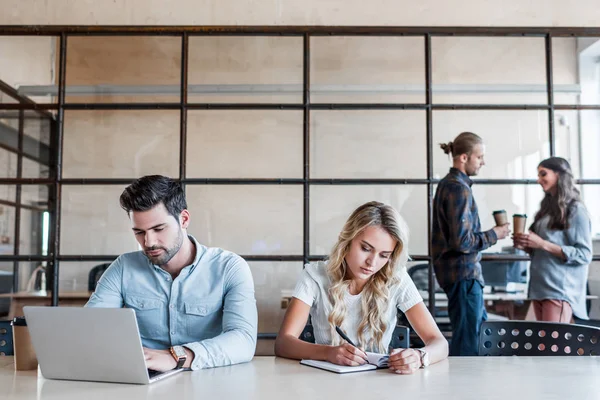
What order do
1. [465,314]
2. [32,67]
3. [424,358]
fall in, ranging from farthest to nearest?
[32,67] < [465,314] < [424,358]

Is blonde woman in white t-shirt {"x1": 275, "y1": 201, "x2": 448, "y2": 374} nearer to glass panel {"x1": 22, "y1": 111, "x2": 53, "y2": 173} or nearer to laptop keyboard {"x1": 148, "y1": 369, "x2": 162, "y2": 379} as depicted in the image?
laptop keyboard {"x1": 148, "y1": 369, "x2": 162, "y2": 379}

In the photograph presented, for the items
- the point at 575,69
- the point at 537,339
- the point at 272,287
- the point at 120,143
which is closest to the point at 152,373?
the point at 537,339

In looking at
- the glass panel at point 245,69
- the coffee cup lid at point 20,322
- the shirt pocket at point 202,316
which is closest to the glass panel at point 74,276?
the glass panel at point 245,69

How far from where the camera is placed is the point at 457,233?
3146mm

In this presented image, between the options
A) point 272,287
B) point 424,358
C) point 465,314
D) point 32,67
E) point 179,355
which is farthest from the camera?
point 32,67

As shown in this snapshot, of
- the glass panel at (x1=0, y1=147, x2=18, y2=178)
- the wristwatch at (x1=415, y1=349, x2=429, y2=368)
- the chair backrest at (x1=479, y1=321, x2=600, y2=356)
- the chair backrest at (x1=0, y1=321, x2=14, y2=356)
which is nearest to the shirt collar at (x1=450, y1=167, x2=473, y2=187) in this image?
the chair backrest at (x1=479, y1=321, x2=600, y2=356)

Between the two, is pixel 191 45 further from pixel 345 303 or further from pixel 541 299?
pixel 541 299

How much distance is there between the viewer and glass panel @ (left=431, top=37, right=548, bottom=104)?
11.6 feet

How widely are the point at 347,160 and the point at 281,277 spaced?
0.74m

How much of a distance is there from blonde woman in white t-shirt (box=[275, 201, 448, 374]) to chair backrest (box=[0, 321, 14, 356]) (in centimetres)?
90

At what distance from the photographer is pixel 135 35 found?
358cm

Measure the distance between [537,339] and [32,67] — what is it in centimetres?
298

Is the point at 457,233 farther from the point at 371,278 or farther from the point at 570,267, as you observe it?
the point at 371,278

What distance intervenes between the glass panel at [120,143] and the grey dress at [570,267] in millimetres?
2028
